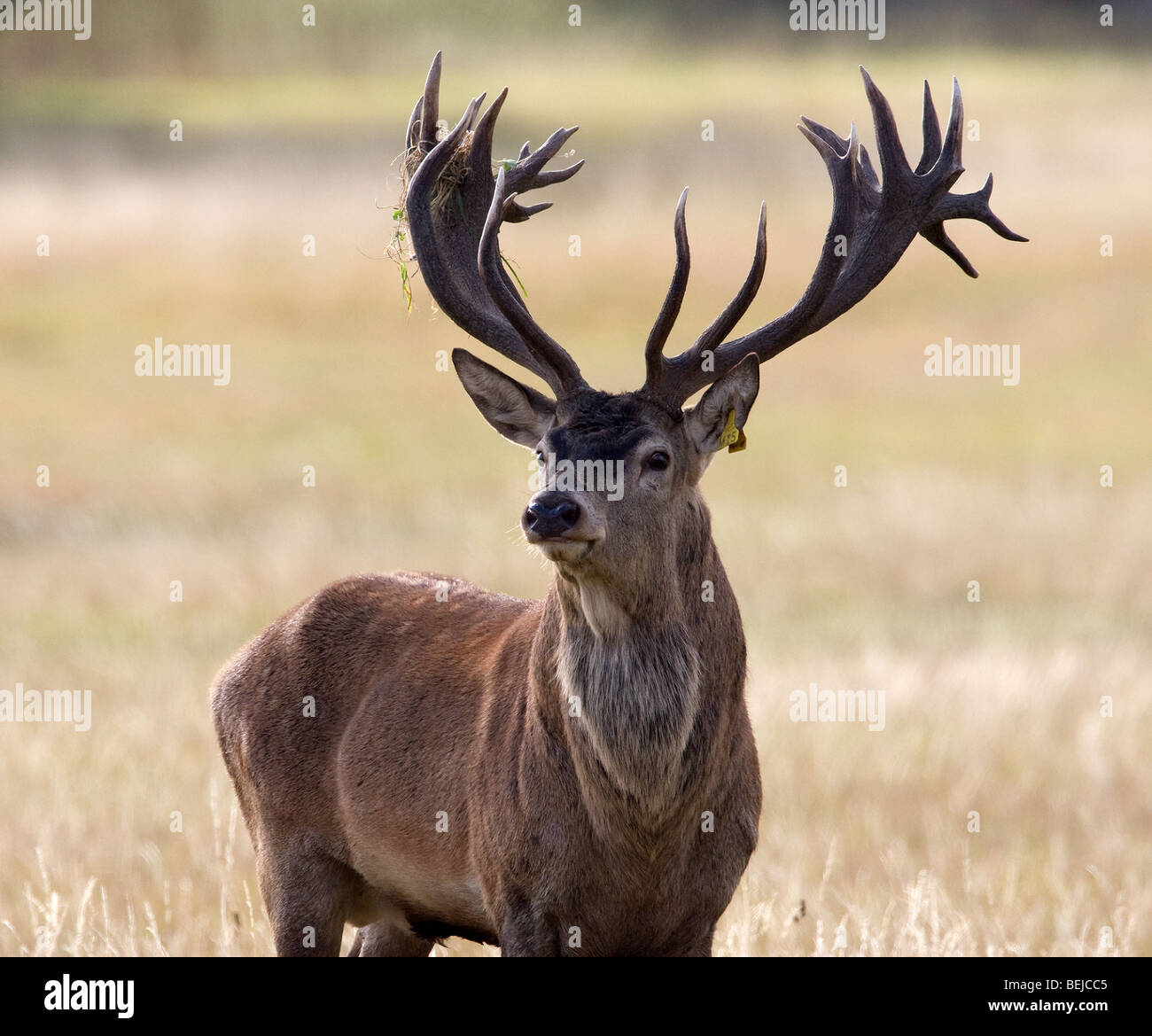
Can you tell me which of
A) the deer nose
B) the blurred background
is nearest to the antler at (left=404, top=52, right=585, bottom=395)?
the deer nose

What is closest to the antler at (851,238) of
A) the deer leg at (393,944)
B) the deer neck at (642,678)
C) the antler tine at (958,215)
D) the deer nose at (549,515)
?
the antler tine at (958,215)

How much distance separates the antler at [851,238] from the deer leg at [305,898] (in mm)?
1954

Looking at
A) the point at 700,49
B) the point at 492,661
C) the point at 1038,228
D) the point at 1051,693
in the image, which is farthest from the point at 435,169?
the point at 700,49

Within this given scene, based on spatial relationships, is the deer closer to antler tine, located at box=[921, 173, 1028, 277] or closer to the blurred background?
antler tine, located at box=[921, 173, 1028, 277]

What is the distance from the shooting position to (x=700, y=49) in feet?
173

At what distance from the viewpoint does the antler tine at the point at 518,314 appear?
6.17 m

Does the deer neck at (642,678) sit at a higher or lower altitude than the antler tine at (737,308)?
lower

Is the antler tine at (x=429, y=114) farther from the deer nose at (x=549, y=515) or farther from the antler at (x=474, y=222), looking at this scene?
the deer nose at (x=549, y=515)

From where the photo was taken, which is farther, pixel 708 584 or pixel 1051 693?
pixel 1051 693

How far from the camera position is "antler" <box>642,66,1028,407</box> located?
614 cm

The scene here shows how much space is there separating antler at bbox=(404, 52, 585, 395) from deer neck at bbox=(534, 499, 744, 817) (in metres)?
0.74
